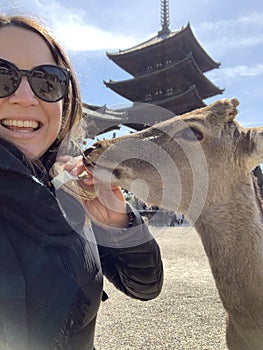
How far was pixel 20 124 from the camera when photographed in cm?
144

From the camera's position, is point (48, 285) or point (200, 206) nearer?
point (48, 285)

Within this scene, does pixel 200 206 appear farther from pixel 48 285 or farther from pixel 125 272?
pixel 48 285

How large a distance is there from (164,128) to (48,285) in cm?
146

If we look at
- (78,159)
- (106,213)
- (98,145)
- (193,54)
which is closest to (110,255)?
(106,213)

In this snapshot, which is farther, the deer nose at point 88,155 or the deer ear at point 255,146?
the deer ear at point 255,146

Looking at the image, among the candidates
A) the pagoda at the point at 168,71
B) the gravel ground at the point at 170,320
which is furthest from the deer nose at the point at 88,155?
the pagoda at the point at 168,71

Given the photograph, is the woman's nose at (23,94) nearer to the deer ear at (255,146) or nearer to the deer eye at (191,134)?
the deer eye at (191,134)

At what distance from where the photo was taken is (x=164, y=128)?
2449 millimetres

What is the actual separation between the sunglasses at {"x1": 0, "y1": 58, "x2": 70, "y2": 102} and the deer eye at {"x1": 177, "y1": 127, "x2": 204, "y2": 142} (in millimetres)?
985

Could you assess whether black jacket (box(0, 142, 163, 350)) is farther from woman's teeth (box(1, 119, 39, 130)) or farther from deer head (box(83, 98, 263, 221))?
deer head (box(83, 98, 263, 221))

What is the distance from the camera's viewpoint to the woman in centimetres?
117

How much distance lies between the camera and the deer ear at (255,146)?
240cm

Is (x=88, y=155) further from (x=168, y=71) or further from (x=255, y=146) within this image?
(x=168, y=71)

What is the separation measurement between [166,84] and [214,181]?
24.5m
